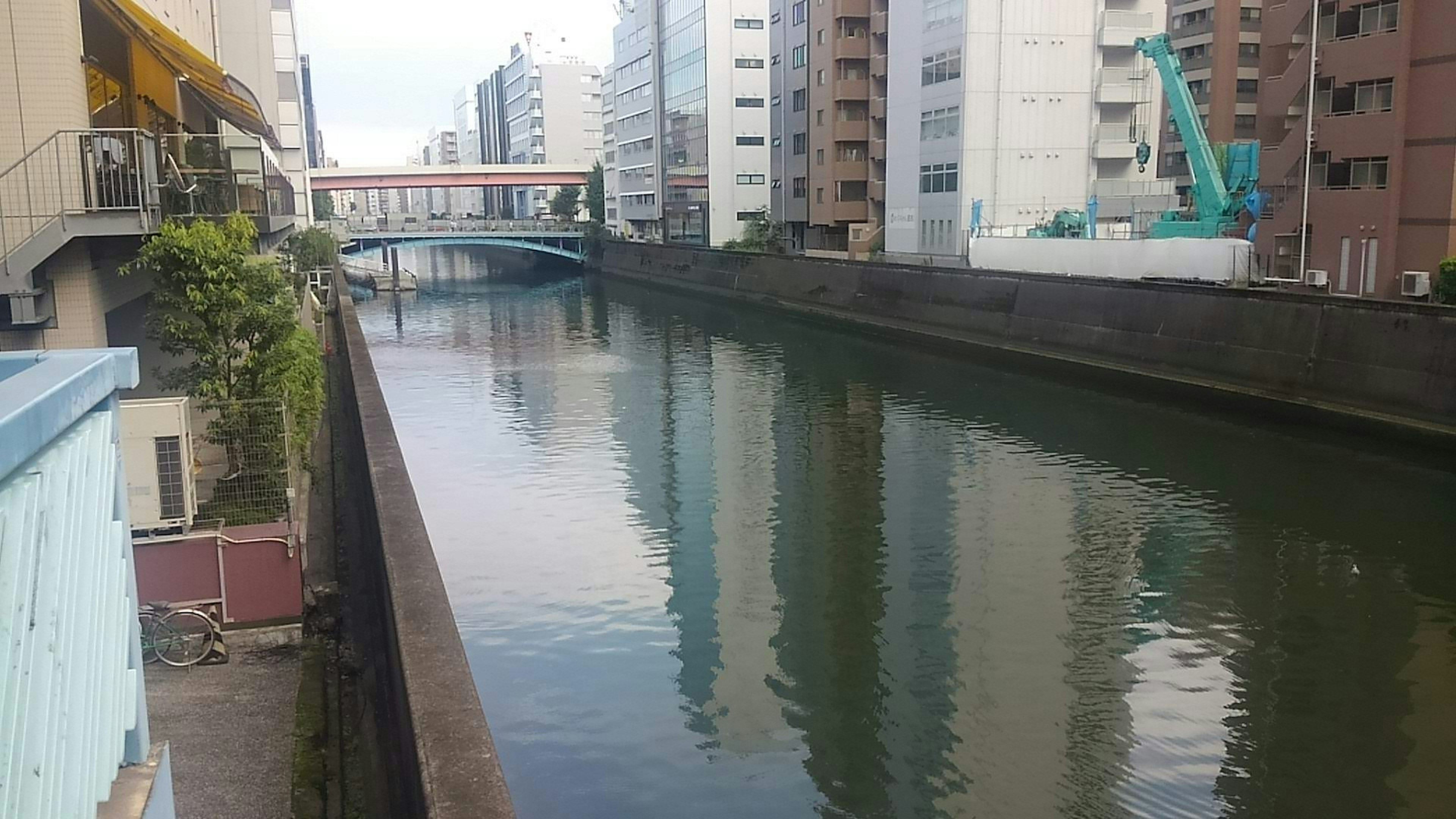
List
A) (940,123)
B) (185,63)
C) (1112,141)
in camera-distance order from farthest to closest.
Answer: (940,123) < (1112,141) < (185,63)

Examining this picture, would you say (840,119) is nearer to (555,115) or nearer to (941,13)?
(941,13)

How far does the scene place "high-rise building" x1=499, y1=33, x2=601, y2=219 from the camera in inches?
3777

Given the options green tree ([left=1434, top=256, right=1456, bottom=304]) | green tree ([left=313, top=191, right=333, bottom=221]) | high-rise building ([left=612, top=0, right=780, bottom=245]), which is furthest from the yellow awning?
green tree ([left=313, top=191, right=333, bottom=221])

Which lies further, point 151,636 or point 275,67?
point 275,67

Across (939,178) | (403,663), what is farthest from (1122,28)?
(403,663)

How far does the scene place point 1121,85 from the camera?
34.7 m

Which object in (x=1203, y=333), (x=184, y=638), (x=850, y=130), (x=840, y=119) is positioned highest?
(x=840, y=119)

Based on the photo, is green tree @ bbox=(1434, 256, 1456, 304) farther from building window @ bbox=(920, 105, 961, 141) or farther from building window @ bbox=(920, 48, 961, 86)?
building window @ bbox=(920, 48, 961, 86)

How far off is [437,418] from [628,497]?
6922 millimetres

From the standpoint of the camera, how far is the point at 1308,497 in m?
14.7

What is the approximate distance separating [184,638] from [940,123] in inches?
1237

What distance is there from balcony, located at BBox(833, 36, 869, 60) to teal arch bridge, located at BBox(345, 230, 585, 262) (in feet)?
70.1

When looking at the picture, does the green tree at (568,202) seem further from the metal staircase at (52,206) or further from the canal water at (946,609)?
the metal staircase at (52,206)

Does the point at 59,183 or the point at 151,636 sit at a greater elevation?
the point at 59,183
